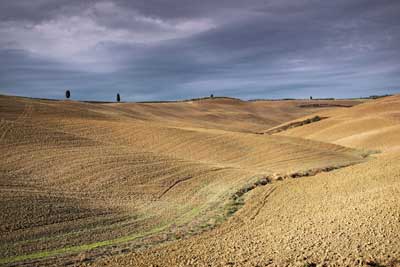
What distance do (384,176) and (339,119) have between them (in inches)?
1316

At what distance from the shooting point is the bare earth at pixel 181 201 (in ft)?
30.0

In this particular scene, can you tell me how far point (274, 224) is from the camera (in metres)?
11.1

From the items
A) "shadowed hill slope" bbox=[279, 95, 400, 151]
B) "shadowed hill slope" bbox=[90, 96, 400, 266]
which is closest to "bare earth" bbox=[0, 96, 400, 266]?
"shadowed hill slope" bbox=[90, 96, 400, 266]

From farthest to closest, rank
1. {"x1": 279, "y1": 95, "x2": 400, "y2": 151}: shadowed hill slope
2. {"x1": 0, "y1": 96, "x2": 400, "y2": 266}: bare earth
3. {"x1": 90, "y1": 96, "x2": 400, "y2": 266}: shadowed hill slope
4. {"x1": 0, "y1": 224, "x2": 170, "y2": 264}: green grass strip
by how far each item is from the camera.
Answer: {"x1": 279, "y1": 95, "x2": 400, "y2": 151}: shadowed hill slope, {"x1": 0, "y1": 96, "x2": 400, "y2": 266}: bare earth, {"x1": 0, "y1": 224, "x2": 170, "y2": 264}: green grass strip, {"x1": 90, "y1": 96, "x2": 400, "y2": 266}: shadowed hill slope

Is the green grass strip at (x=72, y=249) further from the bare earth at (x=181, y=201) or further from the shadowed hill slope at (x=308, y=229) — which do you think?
the shadowed hill slope at (x=308, y=229)

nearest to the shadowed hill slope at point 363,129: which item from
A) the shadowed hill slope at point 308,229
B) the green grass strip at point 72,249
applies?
the shadowed hill slope at point 308,229

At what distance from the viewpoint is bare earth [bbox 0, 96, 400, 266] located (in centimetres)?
913

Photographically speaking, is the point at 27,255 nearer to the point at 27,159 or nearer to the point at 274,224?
the point at 274,224

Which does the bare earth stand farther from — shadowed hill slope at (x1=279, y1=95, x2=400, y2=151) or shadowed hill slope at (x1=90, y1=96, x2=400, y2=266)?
shadowed hill slope at (x1=279, y1=95, x2=400, y2=151)

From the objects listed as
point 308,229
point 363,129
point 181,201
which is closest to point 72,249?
point 181,201

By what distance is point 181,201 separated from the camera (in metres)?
14.0

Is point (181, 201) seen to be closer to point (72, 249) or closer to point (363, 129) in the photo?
point (72, 249)

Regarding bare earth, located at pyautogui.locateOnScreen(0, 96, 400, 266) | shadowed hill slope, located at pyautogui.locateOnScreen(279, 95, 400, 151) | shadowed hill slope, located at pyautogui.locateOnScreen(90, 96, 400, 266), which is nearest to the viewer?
shadowed hill slope, located at pyautogui.locateOnScreen(90, 96, 400, 266)

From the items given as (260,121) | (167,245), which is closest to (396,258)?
(167,245)
